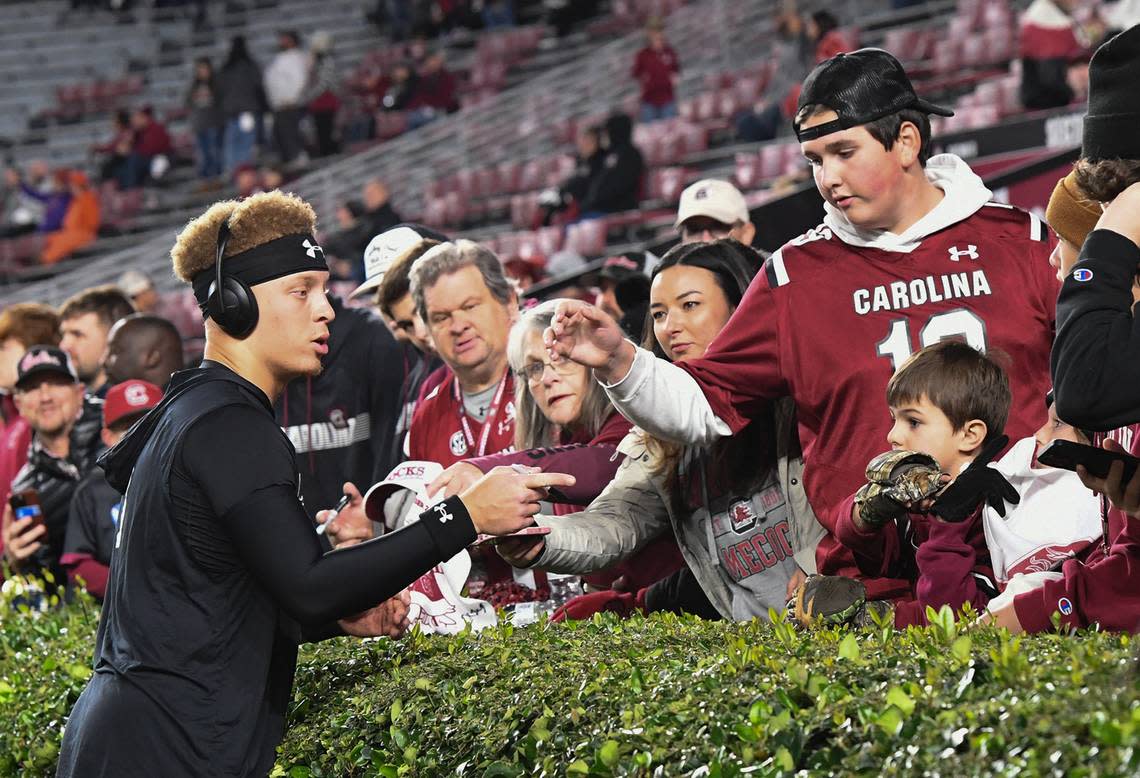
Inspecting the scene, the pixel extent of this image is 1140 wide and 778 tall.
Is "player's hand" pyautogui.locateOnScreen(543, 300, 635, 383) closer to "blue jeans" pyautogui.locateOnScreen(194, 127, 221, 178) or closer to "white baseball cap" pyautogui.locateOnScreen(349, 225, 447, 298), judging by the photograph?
"white baseball cap" pyautogui.locateOnScreen(349, 225, 447, 298)

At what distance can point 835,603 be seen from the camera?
3.70m

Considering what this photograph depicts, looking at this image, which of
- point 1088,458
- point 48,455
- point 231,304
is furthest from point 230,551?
point 48,455

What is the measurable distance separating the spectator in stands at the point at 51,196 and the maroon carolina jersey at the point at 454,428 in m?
17.5

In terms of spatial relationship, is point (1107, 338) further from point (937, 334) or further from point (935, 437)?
point (937, 334)

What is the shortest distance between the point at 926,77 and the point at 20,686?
38.8ft

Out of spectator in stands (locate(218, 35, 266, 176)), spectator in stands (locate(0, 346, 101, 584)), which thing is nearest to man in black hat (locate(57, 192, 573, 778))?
spectator in stands (locate(0, 346, 101, 584))

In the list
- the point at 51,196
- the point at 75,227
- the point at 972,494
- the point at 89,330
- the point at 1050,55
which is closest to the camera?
the point at 972,494

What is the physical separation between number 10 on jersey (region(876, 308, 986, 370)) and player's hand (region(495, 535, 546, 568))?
1058 millimetres

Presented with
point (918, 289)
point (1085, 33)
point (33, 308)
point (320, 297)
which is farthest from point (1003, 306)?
point (1085, 33)

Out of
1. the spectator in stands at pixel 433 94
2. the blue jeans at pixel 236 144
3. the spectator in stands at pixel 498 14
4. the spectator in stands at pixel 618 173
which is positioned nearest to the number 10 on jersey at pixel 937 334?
the spectator in stands at pixel 618 173

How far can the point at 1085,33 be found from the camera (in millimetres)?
11625

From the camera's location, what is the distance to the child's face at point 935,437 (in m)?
3.78

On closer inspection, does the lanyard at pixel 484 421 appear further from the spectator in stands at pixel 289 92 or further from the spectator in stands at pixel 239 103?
the spectator in stands at pixel 239 103

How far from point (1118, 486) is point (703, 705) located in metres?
0.87
